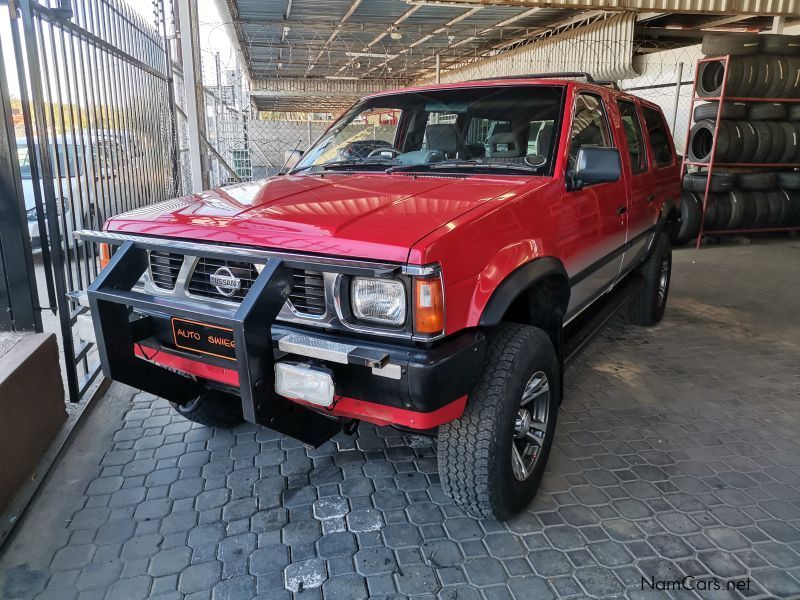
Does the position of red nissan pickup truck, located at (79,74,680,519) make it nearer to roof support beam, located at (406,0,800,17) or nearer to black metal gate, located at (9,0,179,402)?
black metal gate, located at (9,0,179,402)

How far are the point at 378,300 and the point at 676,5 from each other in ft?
28.8

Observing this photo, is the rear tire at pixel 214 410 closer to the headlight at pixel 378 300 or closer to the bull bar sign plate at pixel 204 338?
the bull bar sign plate at pixel 204 338

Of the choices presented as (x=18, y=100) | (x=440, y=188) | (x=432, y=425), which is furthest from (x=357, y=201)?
(x=18, y=100)

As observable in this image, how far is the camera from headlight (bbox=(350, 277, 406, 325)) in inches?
83.5

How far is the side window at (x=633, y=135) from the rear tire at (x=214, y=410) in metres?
3.11

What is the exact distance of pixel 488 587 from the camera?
7.48 ft

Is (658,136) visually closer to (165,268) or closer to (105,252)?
(165,268)

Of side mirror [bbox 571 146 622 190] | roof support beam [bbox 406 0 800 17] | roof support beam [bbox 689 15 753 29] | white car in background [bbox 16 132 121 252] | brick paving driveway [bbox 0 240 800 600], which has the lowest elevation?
brick paving driveway [bbox 0 240 800 600]

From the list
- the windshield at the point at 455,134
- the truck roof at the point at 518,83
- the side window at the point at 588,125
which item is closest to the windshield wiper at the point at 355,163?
the windshield at the point at 455,134

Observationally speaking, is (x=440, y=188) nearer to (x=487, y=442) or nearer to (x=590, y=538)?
(x=487, y=442)

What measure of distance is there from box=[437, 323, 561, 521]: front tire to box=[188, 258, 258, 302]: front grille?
100 cm

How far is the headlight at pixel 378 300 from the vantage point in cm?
212

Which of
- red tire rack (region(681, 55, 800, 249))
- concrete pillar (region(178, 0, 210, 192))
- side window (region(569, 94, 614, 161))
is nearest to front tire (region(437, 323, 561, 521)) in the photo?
side window (region(569, 94, 614, 161))

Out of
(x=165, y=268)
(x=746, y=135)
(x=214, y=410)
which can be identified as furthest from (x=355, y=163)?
(x=746, y=135)
